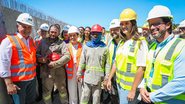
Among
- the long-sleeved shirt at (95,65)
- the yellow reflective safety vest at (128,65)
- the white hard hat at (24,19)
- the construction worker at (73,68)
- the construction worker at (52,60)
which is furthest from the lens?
the construction worker at (73,68)

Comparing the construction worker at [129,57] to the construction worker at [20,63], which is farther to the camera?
the construction worker at [20,63]

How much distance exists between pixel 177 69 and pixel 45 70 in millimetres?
3445

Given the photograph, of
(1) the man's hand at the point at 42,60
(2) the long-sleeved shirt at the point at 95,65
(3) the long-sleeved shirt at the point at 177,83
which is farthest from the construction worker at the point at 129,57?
(1) the man's hand at the point at 42,60

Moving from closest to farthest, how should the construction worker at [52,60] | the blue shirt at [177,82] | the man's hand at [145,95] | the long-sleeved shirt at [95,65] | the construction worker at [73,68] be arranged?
the blue shirt at [177,82] < the man's hand at [145,95] < the long-sleeved shirt at [95,65] < the construction worker at [52,60] < the construction worker at [73,68]

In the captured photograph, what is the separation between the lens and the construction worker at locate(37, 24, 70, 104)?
17.0ft

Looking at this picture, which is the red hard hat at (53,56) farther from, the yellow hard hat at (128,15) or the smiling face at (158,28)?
the smiling face at (158,28)

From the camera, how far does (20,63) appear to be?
4203 mm

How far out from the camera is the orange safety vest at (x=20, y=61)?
4.14 meters

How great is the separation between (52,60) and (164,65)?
3113 mm

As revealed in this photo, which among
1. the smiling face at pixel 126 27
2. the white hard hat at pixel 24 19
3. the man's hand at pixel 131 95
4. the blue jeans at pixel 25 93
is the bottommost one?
the blue jeans at pixel 25 93

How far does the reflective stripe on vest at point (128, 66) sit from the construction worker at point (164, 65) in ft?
1.79

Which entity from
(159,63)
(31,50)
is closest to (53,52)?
(31,50)

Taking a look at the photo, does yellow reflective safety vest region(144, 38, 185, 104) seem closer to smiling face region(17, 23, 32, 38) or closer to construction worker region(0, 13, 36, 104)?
construction worker region(0, 13, 36, 104)

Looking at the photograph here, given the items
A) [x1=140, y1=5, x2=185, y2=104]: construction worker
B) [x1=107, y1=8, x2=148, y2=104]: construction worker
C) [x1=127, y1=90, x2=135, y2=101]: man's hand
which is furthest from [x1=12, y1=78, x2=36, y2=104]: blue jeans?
[x1=140, y1=5, x2=185, y2=104]: construction worker
